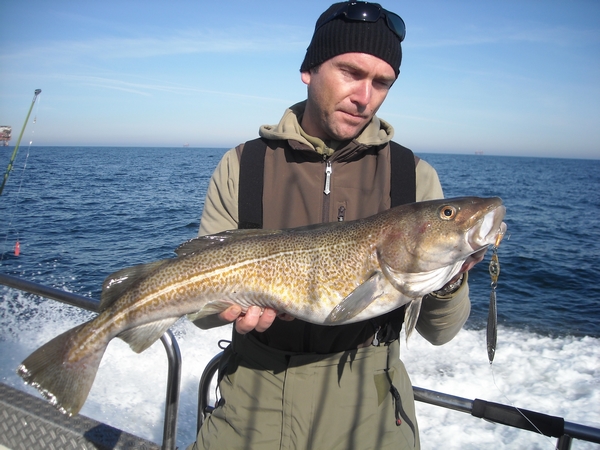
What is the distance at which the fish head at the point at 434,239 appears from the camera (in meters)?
2.34

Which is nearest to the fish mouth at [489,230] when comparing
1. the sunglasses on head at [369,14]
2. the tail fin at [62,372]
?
the sunglasses on head at [369,14]

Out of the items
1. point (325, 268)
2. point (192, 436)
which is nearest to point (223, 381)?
point (325, 268)

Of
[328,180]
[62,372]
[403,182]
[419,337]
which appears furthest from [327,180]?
[419,337]

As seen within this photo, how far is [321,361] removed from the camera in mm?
2441

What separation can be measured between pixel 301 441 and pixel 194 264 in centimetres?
120

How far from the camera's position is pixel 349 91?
265 cm

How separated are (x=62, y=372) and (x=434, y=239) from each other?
7.47ft

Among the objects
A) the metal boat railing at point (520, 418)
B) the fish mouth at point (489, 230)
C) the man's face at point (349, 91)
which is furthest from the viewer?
the man's face at point (349, 91)

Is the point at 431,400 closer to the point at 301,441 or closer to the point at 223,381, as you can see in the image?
the point at 301,441

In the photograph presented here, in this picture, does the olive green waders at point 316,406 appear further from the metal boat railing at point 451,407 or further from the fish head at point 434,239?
the fish head at point 434,239

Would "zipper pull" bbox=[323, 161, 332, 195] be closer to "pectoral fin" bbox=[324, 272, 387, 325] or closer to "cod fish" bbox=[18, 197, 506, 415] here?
"cod fish" bbox=[18, 197, 506, 415]

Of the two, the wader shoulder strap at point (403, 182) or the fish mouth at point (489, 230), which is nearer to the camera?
the fish mouth at point (489, 230)

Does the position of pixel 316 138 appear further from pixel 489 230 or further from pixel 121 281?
pixel 121 281

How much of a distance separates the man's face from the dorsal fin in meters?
1.41
